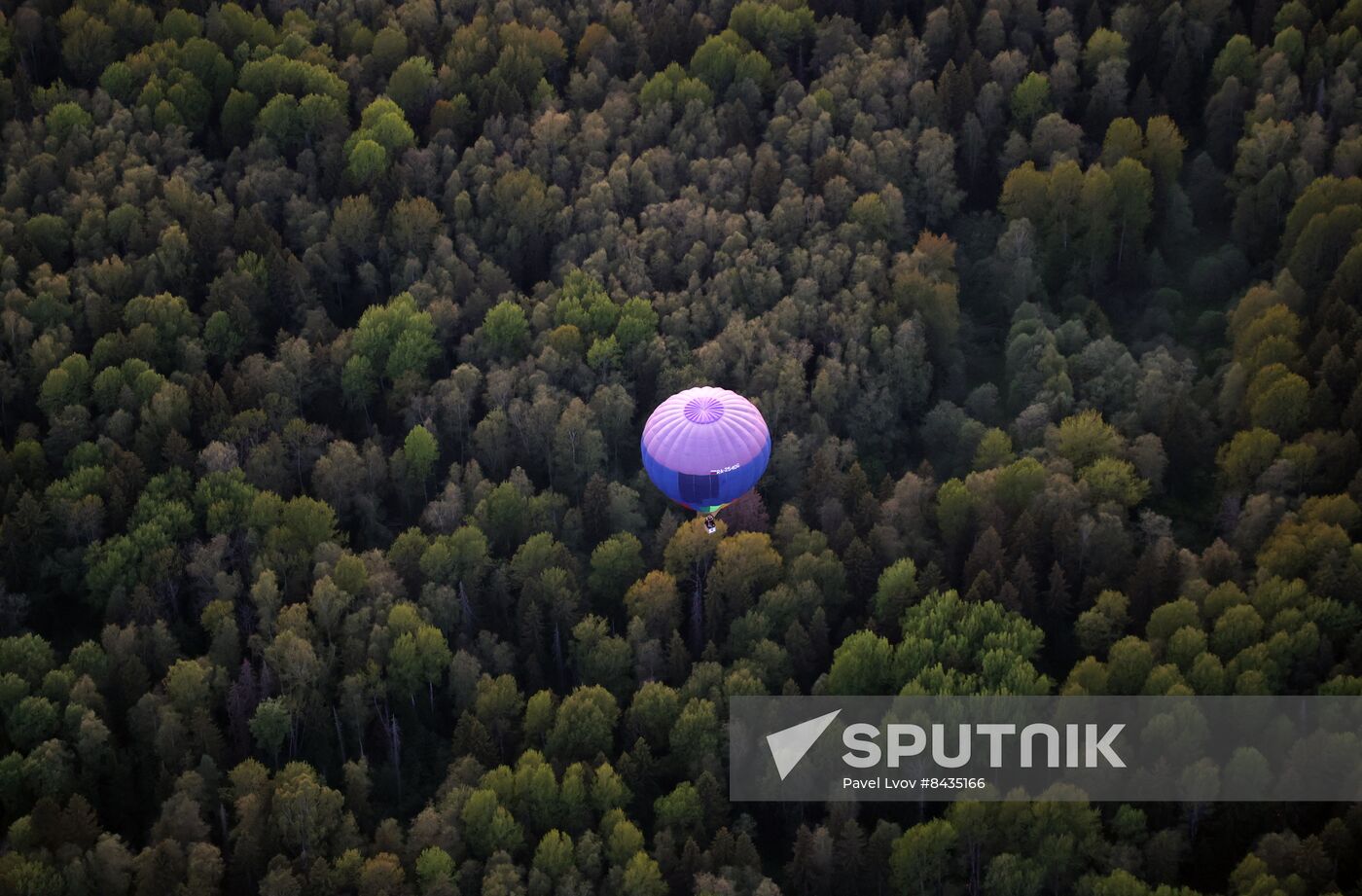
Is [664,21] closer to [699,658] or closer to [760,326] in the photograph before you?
[760,326]

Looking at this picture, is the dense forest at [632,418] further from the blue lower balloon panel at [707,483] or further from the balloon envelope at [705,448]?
the balloon envelope at [705,448]

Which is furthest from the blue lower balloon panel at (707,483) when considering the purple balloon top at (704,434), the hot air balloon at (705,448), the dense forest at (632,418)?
the dense forest at (632,418)

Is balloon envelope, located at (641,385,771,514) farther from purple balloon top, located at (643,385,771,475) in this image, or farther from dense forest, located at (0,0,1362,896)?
dense forest, located at (0,0,1362,896)

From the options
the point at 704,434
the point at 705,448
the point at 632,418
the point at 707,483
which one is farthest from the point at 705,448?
the point at 632,418

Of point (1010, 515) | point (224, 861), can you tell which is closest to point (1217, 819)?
point (1010, 515)

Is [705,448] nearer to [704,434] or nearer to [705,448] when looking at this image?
[705,448]

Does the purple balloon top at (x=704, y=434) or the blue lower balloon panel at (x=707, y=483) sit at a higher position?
the purple balloon top at (x=704, y=434)
